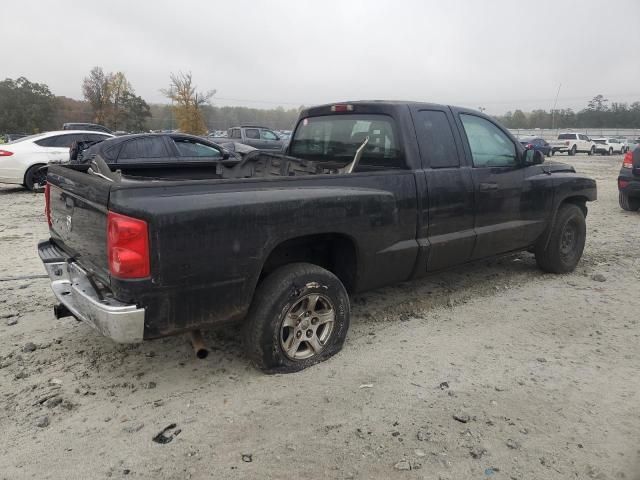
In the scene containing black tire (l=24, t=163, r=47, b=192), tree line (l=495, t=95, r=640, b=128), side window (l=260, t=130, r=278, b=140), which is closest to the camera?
black tire (l=24, t=163, r=47, b=192)

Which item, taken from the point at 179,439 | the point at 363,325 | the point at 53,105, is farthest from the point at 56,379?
the point at 53,105

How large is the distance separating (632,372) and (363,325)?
1.98 meters

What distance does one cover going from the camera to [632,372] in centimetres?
350

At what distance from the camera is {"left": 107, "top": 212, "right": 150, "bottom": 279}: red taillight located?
8.70 ft

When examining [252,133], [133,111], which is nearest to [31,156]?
[252,133]

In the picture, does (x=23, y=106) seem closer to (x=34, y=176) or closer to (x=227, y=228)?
(x=34, y=176)

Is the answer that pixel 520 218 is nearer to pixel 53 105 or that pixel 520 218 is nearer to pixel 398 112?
pixel 398 112

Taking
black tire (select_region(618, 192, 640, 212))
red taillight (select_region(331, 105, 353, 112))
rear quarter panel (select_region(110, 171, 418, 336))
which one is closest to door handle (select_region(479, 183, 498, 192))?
rear quarter panel (select_region(110, 171, 418, 336))

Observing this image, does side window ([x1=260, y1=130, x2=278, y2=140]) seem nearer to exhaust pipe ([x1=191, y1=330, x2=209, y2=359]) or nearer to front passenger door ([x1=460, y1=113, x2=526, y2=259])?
front passenger door ([x1=460, y1=113, x2=526, y2=259])

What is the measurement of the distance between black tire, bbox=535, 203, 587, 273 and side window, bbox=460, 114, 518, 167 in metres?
1.06

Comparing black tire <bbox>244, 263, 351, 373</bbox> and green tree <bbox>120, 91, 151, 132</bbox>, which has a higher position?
green tree <bbox>120, 91, 151, 132</bbox>

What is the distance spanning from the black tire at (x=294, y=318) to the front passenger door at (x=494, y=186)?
1.73 m

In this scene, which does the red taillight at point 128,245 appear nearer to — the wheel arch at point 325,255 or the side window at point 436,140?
the wheel arch at point 325,255

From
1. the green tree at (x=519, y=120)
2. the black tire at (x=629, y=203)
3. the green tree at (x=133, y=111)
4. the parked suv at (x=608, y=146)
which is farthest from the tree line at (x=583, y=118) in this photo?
the black tire at (x=629, y=203)
